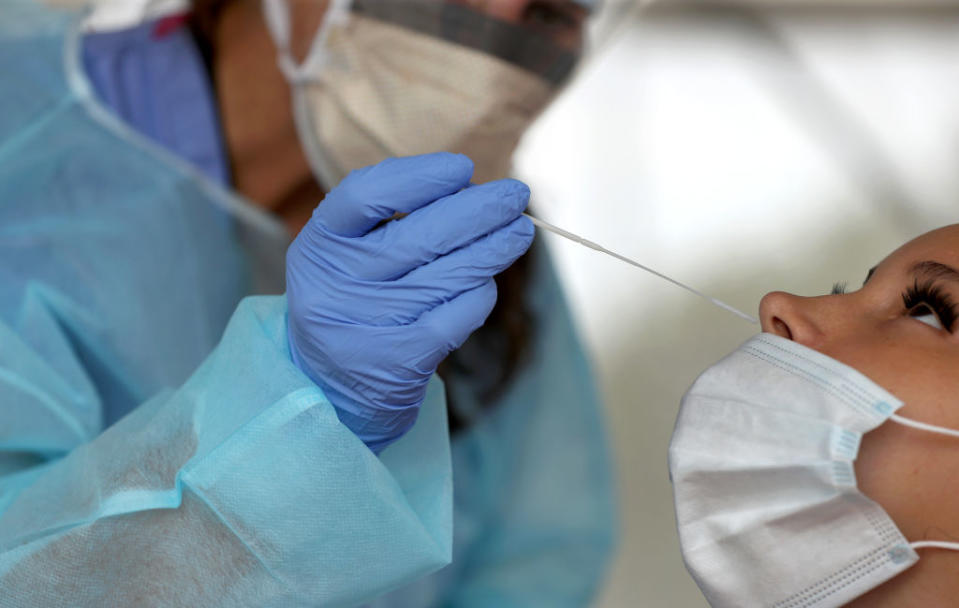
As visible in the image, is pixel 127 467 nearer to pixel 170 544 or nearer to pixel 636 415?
pixel 170 544

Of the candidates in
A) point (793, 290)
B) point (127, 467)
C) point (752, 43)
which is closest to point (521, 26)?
point (793, 290)

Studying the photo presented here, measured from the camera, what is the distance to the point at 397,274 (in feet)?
2.56

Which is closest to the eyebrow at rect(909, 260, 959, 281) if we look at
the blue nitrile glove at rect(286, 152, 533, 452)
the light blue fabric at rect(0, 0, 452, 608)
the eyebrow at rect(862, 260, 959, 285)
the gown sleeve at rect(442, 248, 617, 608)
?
the eyebrow at rect(862, 260, 959, 285)

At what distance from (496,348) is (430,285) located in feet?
2.48

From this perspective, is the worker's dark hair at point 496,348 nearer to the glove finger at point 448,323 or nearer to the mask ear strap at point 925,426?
the glove finger at point 448,323

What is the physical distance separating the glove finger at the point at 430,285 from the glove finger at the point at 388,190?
6 centimetres

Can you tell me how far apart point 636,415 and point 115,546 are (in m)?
1.26

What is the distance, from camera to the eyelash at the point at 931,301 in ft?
2.43

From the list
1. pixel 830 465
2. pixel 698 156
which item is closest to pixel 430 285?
pixel 830 465

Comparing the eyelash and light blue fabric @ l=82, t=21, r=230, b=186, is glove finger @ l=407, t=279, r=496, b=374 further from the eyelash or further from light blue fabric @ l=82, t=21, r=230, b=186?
light blue fabric @ l=82, t=21, r=230, b=186

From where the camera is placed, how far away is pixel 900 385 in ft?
2.35

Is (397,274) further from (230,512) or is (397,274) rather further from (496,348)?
(496,348)

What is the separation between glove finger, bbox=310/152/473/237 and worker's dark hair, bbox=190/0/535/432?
2.21ft

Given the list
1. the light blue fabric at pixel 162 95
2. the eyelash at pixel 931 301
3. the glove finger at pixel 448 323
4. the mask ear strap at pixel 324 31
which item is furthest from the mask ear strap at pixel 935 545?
the light blue fabric at pixel 162 95
